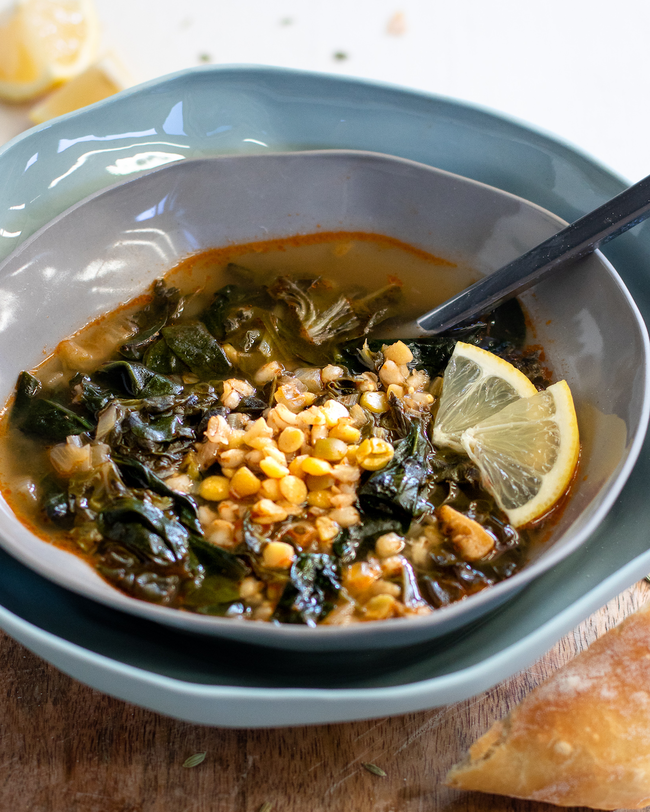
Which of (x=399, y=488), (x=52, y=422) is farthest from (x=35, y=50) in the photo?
(x=399, y=488)

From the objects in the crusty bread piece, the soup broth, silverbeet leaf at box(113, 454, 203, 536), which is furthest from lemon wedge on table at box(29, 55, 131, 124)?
the crusty bread piece

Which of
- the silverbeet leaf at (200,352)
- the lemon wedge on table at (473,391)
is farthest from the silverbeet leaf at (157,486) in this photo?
the lemon wedge on table at (473,391)

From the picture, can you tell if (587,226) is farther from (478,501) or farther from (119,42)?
(119,42)

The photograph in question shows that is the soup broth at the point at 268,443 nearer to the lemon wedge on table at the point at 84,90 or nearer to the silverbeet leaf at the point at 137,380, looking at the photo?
the silverbeet leaf at the point at 137,380

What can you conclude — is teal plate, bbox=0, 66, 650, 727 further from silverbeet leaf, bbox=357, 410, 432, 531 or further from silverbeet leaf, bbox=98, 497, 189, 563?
silverbeet leaf, bbox=357, 410, 432, 531

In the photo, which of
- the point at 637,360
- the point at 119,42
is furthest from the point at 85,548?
the point at 119,42
